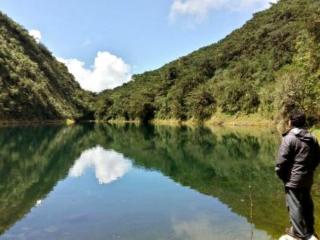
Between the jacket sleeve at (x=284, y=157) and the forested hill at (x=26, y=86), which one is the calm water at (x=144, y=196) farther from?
the forested hill at (x=26, y=86)

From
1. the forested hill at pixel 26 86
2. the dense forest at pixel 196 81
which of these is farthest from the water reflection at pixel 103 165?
the forested hill at pixel 26 86

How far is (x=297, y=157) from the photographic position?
10172 millimetres

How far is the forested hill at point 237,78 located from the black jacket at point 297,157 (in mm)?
54598

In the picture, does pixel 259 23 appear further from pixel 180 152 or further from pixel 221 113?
pixel 180 152

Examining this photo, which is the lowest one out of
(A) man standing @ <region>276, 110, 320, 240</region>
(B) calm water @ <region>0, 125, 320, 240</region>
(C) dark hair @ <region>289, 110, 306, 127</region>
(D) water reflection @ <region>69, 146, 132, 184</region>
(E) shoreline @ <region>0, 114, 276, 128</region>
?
(E) shoreline @ <region>0, 114, 276, 128</region>

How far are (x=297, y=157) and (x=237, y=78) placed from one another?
110812 millimetres

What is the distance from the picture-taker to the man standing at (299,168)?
10.1 m

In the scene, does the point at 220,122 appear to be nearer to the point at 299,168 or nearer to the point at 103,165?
the point at 103,165

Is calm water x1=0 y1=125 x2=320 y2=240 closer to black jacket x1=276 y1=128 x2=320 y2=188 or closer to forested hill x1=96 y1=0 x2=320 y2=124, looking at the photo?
black jacket x1=276 y1=128 x2=320 y2=188

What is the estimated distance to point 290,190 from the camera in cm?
1044

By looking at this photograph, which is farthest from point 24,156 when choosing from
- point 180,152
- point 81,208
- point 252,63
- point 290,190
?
point 252,63

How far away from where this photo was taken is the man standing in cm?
1015

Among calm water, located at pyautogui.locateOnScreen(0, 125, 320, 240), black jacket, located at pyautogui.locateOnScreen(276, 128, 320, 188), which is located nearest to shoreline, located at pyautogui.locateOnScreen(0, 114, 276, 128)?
calm water, located at pyautogui.locateOnScreen(0, 125, 320, 240)

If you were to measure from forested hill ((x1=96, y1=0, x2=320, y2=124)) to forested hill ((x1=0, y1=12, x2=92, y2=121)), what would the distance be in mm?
18374
